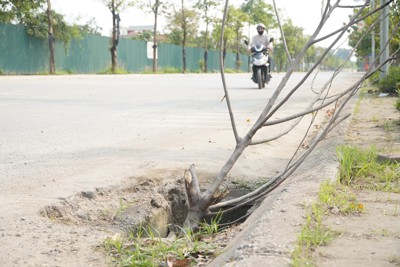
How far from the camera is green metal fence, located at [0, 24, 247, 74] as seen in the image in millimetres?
28250

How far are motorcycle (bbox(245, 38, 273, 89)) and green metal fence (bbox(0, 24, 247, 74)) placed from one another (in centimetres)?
1537

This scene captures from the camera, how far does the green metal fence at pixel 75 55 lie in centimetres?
2825

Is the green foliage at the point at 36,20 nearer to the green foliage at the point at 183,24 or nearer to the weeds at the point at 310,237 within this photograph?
the green foliage at the point at 183,24

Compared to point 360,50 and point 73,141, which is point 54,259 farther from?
point 360,50

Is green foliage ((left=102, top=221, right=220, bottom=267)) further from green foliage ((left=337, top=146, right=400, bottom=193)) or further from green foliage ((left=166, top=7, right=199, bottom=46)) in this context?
green foliage ((left=166, top=7, right=199, bottom=46))

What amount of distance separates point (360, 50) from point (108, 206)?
4731 centimetres

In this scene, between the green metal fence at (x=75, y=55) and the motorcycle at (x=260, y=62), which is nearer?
the motorcycle at (x=260, y=62)

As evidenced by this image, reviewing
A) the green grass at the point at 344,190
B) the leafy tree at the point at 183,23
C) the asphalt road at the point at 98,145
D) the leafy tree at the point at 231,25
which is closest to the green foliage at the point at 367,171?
the green grass at the point at 344,190

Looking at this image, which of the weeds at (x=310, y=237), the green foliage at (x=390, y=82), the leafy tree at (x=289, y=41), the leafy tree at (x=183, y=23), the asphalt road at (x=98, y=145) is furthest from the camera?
the leafy tree at (x=289, y=41)

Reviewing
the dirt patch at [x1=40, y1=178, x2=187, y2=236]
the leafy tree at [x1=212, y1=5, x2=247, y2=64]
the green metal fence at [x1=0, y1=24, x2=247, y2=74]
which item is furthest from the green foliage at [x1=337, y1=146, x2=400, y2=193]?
the leafy tree at [x1=212, y1=5, x2=247, y2=64]

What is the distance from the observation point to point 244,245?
6.39ft

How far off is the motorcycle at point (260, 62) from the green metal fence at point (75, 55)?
15.4 m

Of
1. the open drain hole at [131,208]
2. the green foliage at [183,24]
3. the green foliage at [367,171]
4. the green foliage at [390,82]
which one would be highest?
the green foliage at [183,24]

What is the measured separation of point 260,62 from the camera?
49.2ft
